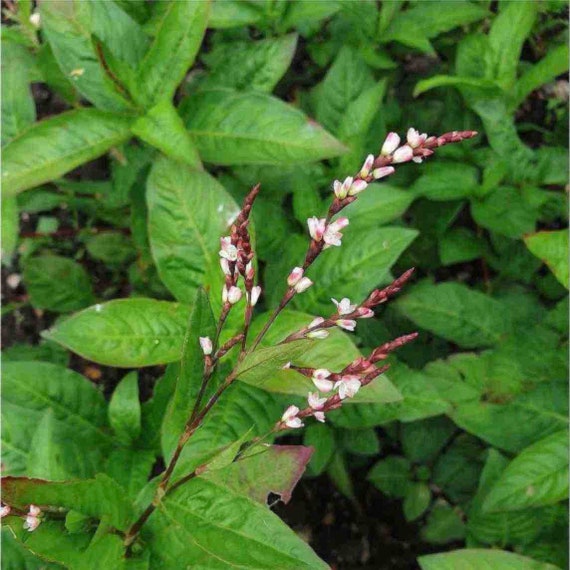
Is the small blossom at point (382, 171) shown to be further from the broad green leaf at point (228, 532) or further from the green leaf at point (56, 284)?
the green leaf at point (56, 284)

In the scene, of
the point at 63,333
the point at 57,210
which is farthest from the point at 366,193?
the point at 57,210

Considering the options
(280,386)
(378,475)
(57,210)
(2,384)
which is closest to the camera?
(280,386)

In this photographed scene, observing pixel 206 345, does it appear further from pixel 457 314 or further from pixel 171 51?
pixel 457 314

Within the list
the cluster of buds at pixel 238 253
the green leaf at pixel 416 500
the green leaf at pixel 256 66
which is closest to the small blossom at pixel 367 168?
the cluster of buds at pixel 238 253

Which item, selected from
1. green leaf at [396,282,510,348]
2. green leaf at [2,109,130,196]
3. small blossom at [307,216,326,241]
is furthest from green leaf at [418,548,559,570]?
green leaf at [2,109,130,196]

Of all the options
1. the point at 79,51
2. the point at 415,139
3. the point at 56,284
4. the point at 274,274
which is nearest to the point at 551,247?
the point at 274,274

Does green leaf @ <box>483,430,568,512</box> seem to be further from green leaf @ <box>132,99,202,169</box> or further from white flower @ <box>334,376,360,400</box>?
green leaf @ <box>132,99,202,169</box>

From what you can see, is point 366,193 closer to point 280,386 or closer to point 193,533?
point 280,386
